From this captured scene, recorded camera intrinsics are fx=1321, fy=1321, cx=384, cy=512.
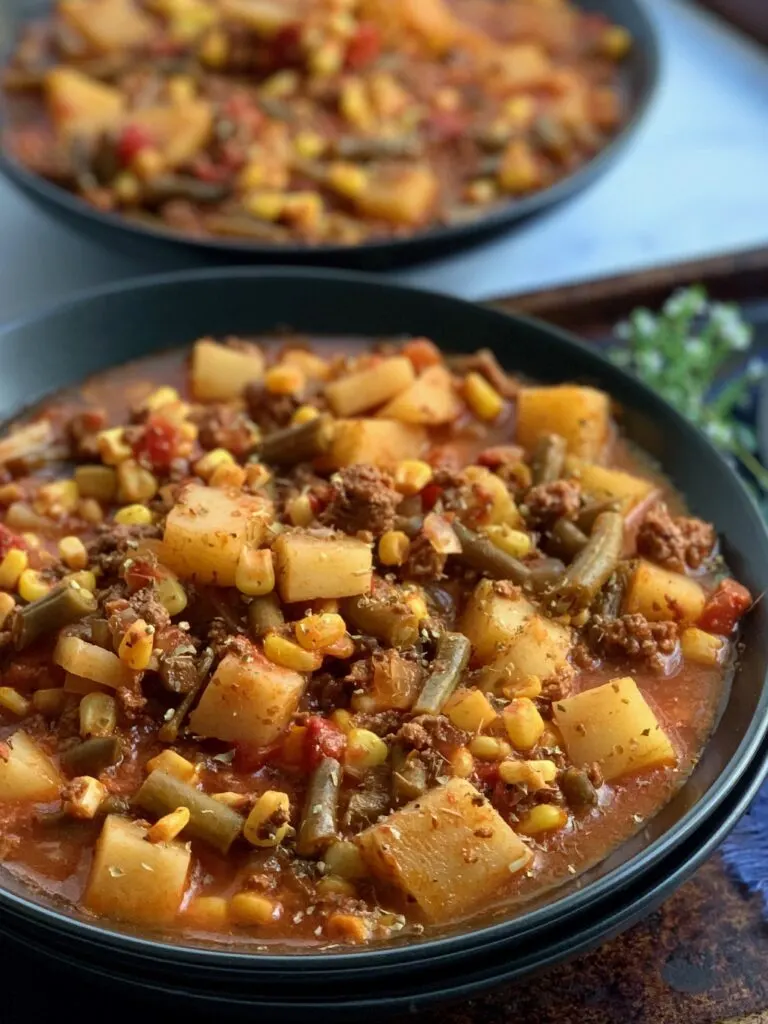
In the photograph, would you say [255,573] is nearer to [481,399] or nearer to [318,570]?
[318,570]

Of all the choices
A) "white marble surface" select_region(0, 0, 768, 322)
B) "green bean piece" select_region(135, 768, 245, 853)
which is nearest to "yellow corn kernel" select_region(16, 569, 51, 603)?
"green bean piece" select_region(135, 768, 245, 853)

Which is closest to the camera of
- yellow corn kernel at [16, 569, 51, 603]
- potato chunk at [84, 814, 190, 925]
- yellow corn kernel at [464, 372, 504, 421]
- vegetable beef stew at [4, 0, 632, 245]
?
potato chunk at [84, 814, 190, 925]

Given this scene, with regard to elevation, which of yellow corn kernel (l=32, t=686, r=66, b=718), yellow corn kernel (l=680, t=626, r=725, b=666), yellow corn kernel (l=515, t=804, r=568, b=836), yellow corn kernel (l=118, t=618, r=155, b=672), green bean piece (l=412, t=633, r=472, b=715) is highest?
yellow corn kernel (l=118, t=618, r=155, b=672)

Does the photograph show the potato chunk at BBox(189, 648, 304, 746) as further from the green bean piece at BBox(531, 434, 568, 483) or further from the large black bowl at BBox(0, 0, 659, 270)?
the large black bowl at BBox(0, 0, 659, 270)

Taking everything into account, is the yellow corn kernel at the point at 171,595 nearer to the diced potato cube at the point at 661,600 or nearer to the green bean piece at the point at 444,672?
the green bean piece at the point at 444,672

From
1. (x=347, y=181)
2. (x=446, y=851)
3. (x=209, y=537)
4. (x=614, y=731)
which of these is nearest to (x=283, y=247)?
(x=347, y=181)
